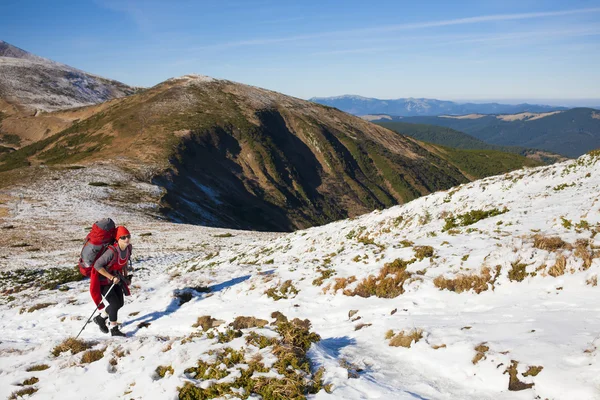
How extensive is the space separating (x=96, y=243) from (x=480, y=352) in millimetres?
9815

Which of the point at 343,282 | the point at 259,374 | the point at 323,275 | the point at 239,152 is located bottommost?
the point at 323,275

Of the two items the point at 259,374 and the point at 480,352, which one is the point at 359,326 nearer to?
the point at 480,352

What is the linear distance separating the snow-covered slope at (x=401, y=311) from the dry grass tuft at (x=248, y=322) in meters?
0.47

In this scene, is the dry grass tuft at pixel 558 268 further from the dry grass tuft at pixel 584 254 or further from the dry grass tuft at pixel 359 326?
the dry grass tuft at pixel 359 326

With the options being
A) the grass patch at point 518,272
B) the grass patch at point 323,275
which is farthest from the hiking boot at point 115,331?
the grass patch at point 518,272

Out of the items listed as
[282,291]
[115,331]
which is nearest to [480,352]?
[282,291]

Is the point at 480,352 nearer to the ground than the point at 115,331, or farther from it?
farther from it

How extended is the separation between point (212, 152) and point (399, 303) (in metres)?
115

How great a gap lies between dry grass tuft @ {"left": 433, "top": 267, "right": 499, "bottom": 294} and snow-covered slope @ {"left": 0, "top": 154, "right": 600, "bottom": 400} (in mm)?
41

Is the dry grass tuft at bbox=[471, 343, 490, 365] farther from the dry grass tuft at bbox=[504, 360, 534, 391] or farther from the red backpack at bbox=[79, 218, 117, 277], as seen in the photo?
the red backpack at bbox=[79, 218, 117, 277]

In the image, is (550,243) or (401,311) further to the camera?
(550,243)

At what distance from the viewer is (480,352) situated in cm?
673

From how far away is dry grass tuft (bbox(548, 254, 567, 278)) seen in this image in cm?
972

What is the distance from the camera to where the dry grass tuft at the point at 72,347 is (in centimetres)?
823
